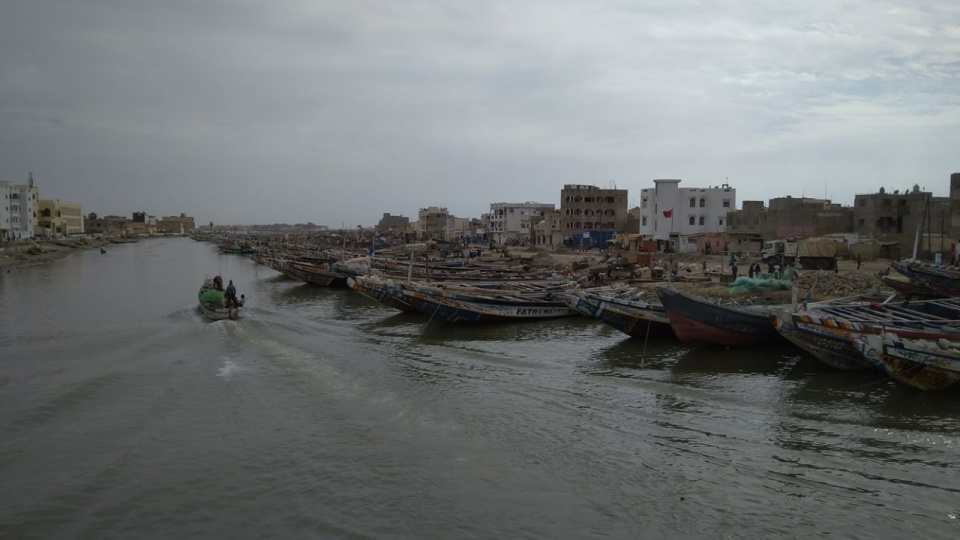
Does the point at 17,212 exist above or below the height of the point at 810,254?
above

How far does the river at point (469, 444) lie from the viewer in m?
8.62

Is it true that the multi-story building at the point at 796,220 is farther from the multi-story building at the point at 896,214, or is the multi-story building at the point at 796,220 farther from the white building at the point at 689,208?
the white building at the point at 689,208

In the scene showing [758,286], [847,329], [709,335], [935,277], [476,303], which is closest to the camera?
[847,329]

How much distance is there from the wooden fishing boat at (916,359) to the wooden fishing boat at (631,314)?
6669 millimetres

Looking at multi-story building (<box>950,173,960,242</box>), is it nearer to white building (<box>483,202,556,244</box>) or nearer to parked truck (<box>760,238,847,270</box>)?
parked truck (<box>760,238,847,270</box>)

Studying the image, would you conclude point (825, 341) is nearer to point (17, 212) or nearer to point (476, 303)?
point (476, 303)

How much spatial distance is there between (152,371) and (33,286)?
106 ft

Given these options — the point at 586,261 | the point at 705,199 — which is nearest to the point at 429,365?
the point at 586,261

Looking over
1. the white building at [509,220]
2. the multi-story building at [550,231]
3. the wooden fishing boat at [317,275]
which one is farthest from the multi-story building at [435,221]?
the wooden fishing boat at [317,275]

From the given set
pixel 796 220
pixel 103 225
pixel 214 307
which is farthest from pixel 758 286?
pixel 103 225

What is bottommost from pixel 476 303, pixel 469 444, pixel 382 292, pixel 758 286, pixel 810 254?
pixel 469 444

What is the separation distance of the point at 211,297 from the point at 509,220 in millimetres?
74194

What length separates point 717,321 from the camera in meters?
18.1

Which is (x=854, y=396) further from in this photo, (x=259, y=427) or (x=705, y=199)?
(x=705, y=199)
